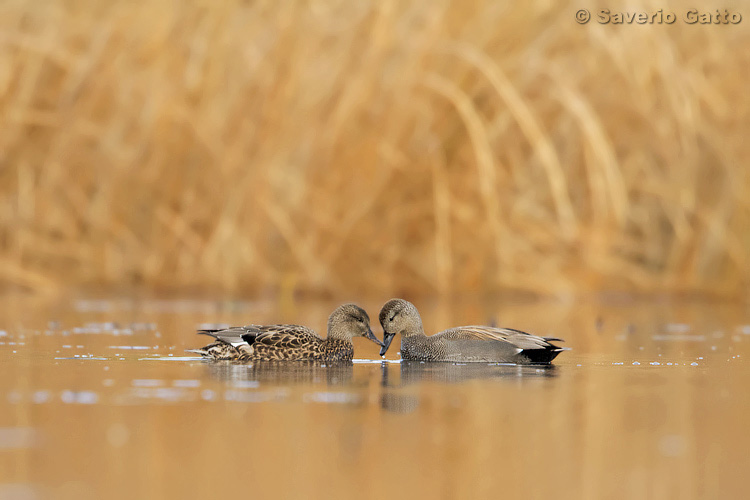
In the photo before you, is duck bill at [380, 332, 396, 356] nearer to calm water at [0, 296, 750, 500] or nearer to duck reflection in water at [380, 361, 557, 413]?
calm water at [0, 296, 750, 500]

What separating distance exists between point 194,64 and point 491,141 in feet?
9.16

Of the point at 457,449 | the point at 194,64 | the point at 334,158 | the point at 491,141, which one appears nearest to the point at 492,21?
the point at 491,141

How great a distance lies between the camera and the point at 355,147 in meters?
12.6

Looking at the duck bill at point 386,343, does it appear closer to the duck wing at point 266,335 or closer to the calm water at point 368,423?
the calm water at point 368,423

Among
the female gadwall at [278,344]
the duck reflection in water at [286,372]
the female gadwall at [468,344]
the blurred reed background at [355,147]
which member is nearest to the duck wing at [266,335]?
the female gadwall at [278,344]

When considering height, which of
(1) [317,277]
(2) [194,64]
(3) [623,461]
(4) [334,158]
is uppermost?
(2) [194,64]

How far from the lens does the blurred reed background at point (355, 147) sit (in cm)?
1261

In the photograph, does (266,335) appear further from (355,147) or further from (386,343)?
(355,147)

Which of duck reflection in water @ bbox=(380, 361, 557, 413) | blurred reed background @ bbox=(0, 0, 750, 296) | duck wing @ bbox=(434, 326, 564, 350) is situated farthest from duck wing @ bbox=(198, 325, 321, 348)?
blurred reed background @ bbox=(0, 0, 750, 296)

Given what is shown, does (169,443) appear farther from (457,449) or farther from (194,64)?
(194,64)

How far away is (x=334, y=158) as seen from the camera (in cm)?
1266

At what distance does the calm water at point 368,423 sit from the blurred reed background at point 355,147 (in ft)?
11.3

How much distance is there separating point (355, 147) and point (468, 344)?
485 centimetres

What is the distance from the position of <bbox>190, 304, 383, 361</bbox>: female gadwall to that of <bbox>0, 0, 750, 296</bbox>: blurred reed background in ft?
14.5
